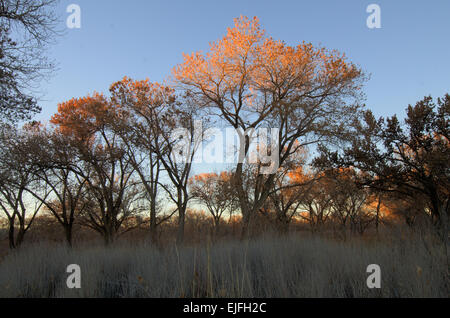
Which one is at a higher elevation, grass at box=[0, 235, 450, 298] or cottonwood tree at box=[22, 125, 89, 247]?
cottonwood tree at box=[22, 125, 89, 247]

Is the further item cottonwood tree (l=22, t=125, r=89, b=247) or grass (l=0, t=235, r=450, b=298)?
cottonwood tree (l=22, t=125, r=89, b=247)

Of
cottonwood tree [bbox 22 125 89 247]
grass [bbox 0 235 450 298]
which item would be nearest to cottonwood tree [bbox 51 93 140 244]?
cottonwood tree [bbox 22 125 89 247]

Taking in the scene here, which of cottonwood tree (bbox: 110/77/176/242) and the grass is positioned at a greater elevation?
cottonwood tree (bbox: 110/77/176/242)

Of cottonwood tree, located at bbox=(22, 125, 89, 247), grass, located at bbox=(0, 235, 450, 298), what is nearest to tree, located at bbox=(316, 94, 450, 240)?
grass, located at bbox=(0, 235, 450, 298)

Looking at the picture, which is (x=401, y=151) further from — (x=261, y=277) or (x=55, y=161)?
(x=55, y=161)

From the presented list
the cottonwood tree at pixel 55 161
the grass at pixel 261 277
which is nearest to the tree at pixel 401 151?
the grass at pixel 261 277

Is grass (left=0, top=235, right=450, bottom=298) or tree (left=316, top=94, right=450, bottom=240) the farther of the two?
→ tree (left=316, top=94, right=450, bottom=240)

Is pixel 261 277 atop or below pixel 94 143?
below

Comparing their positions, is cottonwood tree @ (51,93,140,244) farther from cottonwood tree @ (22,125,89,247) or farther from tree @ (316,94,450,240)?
tree @ (316,94,450,240)

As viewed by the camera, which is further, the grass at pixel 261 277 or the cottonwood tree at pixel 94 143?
the cottonwood tree at pixel 94 143

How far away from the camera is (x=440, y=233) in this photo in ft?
19.7

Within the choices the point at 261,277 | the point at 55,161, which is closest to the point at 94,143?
the point at 55,161

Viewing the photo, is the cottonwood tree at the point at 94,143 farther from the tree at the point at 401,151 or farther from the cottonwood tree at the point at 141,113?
the tree at the point at 401,151

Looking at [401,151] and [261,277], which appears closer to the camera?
[261,277]
